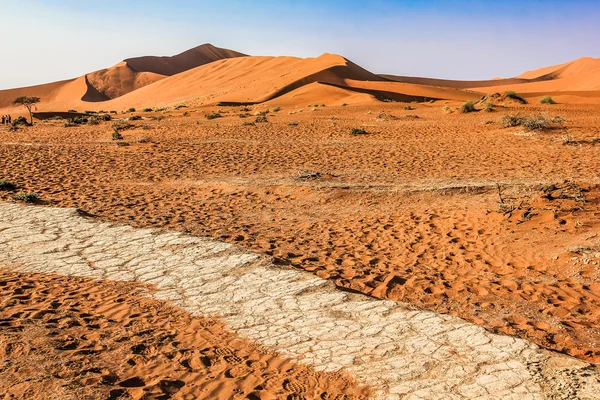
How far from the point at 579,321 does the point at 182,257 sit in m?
4.69

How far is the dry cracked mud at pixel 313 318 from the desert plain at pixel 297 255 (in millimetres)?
28

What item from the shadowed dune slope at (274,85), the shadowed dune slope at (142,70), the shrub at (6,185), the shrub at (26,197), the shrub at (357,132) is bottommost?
the shrub at (26,197)

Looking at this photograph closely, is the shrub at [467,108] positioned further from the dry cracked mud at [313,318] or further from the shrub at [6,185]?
the dry cracked mud at [313,318]

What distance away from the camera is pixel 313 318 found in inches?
194

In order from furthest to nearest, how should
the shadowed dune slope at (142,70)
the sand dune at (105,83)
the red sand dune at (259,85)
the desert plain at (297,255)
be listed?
the shadowed dune slope at (142,70), the sand dune at (105,83), the red sand dune at (259,85), the desert plain at (297,255)

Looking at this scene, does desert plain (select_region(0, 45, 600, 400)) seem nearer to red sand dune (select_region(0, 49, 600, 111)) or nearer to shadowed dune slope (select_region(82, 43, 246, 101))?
red sand dune (select_region(0, 49, 600, 111))

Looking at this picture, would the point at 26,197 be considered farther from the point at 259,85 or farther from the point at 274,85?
the point at 259,85

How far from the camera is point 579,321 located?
4.90 meters

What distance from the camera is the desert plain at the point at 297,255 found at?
3.95 m

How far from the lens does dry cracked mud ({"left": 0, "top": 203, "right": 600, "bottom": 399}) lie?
3693 mm

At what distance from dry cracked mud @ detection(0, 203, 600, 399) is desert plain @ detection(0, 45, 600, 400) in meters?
0.03

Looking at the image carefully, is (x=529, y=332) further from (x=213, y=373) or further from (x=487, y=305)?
(x=213, y=373)

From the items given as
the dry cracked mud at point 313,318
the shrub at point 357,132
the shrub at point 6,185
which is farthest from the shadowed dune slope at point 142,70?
the dry cracked mud at point 313,318

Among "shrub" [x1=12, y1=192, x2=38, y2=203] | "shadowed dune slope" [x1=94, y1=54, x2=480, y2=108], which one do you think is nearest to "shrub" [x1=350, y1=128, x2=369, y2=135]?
"shrub" [x1=12, y1=192, x2=38, y2=203]
